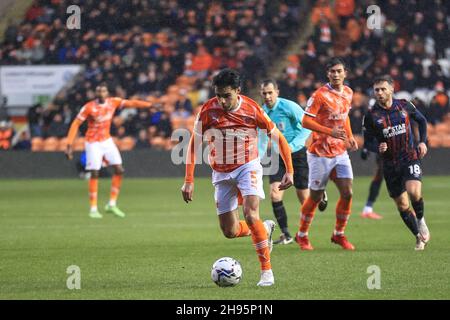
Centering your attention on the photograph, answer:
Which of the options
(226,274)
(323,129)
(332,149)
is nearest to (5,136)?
(332,149)

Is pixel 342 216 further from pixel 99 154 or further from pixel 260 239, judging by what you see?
pixel 99 154

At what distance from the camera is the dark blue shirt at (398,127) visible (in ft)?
38.7

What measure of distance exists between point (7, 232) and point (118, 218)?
2.67 meters

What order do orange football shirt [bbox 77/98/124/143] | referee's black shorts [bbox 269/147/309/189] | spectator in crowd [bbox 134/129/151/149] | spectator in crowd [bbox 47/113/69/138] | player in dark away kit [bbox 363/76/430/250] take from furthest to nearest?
spectator in crowd [bbox 47/113/69/138]
spectator in crowd [bbox 134/129/151/149]
orange football shirt [bbox 77/98/124/143]
referee's black shorts [bbox 269/147/309/189]
player in dark away kit [bbox 363/76/430/250]

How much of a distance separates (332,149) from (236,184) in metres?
3.19

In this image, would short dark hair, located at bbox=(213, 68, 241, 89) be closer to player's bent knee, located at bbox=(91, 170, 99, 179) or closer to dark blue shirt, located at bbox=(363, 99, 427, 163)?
dark blue shirt, located at bbox=(363, 99, 427, 163)

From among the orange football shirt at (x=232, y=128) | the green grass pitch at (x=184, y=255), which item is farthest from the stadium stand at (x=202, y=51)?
the orange football shirt at (x=232, y=128)

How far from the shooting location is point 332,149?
1232 centimetres

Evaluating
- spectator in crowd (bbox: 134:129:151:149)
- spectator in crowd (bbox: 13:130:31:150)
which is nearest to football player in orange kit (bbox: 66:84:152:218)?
spectator in crowd (bbox: 134:129:151:149)

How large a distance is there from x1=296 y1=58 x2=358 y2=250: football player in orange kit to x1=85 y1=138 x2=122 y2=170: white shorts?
6.16 meters

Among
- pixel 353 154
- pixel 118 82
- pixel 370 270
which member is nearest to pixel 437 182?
pixel 353 154

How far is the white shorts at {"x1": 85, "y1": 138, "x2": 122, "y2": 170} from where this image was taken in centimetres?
1780
